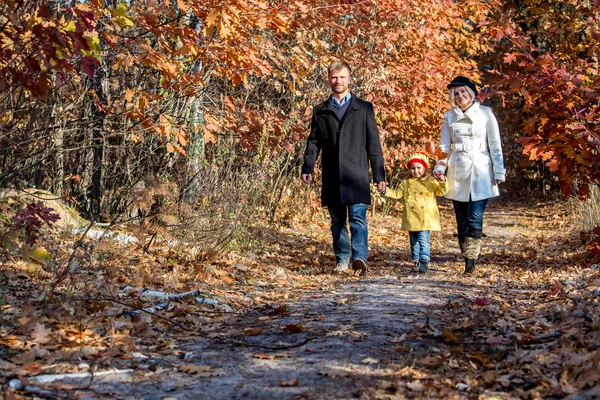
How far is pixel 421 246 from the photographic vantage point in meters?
7.61

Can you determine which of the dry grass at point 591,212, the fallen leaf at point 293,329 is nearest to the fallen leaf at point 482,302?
the fallen leaf at point 293,329

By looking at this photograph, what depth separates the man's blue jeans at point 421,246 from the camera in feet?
24.7

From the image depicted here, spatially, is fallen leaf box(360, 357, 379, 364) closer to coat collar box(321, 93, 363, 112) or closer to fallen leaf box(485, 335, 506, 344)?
fallen leaf box(485, 335, 506, 344)

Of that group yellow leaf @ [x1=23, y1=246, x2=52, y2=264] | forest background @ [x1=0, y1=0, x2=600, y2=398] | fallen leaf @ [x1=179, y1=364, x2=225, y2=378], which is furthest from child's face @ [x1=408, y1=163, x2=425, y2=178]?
fallen leaf @ [x1=179, y1=364, x2=225, y2=378]

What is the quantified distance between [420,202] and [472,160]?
857mm

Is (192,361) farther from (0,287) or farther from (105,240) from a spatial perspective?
(105,240)

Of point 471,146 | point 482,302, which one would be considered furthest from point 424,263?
point 482,302

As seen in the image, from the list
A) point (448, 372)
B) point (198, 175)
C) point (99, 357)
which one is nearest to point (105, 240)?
point (198, 175)

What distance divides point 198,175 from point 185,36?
1.84 m

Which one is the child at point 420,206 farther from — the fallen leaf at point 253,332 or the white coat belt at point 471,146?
the fallen leaf at point 253,332

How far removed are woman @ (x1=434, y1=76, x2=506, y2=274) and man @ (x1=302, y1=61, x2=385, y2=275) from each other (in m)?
0.81

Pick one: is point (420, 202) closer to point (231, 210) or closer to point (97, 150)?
point (231, 210)

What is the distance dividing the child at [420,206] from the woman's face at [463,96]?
32.6 inches

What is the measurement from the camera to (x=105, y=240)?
6816 mm
